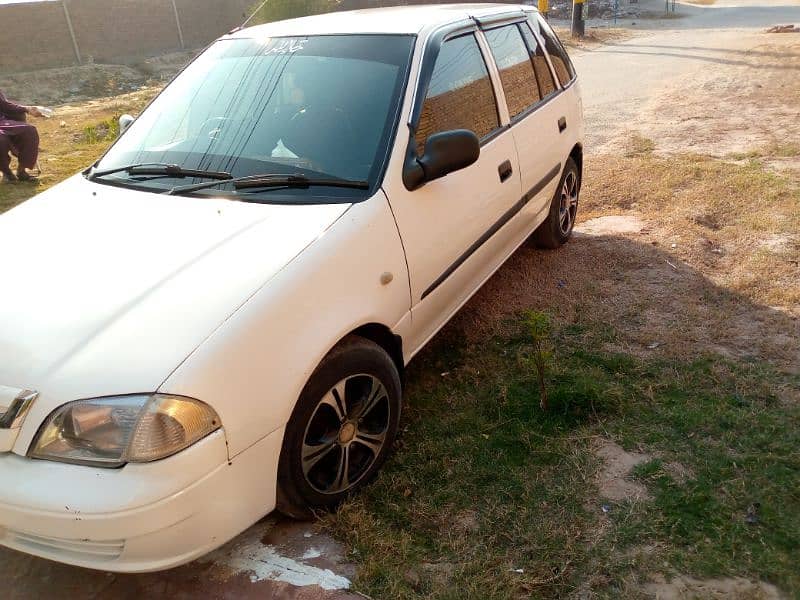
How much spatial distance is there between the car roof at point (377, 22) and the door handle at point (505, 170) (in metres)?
0.83

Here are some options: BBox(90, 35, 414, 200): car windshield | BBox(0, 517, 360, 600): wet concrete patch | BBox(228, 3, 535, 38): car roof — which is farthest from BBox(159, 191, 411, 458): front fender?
BBox(228, 3, 535, 38): car roof

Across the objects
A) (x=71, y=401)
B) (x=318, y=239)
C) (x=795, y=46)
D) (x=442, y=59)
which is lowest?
(x=795, y=46)

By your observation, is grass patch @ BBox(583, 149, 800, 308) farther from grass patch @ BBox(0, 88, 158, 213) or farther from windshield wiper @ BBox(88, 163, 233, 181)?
grass patch @ BBox(0, 88, 158, 213)

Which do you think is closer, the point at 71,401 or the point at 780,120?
the point at 71,401

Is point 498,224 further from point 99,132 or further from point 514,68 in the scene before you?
point 99,132

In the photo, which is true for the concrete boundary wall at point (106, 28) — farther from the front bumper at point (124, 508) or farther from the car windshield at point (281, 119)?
the front bumper at point (124, 508)

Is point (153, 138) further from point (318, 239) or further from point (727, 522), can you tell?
point (727, 522)

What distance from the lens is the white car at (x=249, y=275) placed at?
2.13 m

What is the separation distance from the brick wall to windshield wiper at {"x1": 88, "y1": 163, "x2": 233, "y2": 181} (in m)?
19.8

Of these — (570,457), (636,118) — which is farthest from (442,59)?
(636,118)

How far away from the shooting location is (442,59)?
11.6 feet

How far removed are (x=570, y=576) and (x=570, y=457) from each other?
68cm

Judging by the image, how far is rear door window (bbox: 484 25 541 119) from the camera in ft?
13.7

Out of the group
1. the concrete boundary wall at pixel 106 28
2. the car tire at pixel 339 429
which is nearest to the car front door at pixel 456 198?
the car tire at pixel 339 429
